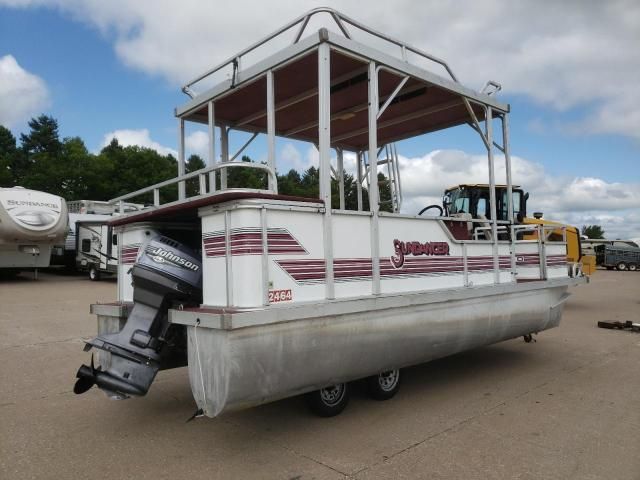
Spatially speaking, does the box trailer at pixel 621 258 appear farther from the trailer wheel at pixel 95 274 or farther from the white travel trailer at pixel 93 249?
the trailer wheel at pixel 95 274

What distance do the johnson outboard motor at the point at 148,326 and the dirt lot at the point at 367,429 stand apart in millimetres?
536

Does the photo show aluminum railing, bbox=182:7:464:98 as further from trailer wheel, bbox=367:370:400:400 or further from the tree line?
the tree line

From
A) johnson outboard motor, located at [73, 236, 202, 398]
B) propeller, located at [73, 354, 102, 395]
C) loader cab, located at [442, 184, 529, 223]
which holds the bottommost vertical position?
propeller, located at [73, 354, 102, 395]

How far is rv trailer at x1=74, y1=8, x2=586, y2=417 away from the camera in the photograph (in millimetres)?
3512

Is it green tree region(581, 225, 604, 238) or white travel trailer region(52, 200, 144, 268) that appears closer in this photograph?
white travel trailer region(52, 200, 144, 268)

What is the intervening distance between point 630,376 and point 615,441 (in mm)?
2294

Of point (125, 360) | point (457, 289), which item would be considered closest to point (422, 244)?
point (457, 289)

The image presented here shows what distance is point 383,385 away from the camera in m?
4.93

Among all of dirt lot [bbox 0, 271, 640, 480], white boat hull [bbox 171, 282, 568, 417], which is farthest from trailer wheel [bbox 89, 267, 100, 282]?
white boat hull [bbox 171, 282, 568, 417]

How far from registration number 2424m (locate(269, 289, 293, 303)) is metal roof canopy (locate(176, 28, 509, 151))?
194cm

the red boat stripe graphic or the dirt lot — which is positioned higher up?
the red boat stripe graphic

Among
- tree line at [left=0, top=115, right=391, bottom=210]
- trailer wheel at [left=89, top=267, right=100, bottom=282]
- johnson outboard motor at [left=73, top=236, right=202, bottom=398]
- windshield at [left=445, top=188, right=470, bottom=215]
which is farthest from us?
tree line at [left=0, top=115, right=391, bottom=210]

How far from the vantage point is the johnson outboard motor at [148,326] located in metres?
3.84

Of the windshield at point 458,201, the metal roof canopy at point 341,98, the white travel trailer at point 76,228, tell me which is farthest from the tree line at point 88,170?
the metal roof canopy at point 341,98
